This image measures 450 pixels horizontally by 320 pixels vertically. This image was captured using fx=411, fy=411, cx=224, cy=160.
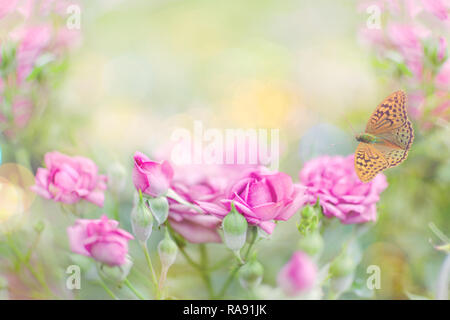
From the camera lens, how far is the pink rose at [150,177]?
0.38 metres

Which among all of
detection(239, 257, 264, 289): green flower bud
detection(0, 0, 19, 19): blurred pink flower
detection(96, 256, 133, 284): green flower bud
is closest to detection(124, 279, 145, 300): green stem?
detection(96, 256, 133, 284): green flower bud

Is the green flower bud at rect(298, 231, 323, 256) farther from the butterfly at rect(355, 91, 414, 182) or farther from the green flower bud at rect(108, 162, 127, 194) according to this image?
the green flower bud at rect(108, 162, 127, 194)

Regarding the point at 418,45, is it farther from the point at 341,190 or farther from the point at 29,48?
the point at 29,48

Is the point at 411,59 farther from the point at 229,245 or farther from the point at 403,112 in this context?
the point at 229,245

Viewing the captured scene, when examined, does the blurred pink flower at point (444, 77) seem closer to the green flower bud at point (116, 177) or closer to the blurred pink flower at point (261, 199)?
the blurred pink flower at point (261, 199)

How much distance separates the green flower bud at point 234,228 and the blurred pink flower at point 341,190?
0.08 m

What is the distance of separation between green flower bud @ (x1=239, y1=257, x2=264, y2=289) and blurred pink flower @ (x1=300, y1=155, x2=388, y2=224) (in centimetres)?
8

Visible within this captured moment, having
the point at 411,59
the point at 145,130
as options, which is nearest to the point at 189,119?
the point at 145,130

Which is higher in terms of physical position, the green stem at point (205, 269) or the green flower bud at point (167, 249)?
the green flower bud at point (167, 249)

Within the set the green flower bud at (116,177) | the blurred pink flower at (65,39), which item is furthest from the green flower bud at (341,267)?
the blurred pink flower at (65,39)

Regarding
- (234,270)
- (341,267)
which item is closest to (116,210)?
(234,270)

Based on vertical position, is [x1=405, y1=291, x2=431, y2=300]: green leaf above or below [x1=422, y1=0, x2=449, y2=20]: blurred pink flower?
below

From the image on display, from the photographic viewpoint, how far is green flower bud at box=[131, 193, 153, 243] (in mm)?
386
